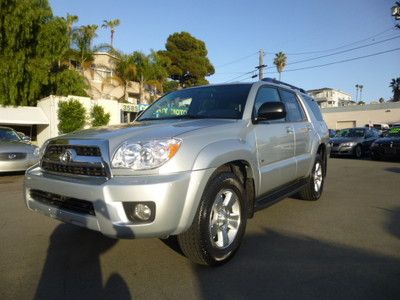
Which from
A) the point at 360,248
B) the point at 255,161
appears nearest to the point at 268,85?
the point at 255,161

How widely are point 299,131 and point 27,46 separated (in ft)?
83.8

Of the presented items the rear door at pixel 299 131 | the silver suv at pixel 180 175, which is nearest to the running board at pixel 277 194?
the silver suv at pixel 180 175

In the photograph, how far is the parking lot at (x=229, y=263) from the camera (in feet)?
10.1

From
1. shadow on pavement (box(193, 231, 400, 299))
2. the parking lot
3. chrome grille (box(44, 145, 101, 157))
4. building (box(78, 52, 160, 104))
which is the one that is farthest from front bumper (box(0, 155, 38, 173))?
building (box(78, 52, 160, 104))

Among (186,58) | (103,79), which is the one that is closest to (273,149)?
(103,79)

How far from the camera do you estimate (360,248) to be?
13.3 feet

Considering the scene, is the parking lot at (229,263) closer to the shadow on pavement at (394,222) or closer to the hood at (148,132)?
the shadow on pavement at (394,222)

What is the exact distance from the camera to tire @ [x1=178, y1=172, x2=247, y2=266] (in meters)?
3.34

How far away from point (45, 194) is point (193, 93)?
7.50ft

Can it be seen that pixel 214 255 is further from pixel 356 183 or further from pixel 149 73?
pixel 149 73

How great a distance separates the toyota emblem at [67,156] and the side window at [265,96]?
80.8 inches

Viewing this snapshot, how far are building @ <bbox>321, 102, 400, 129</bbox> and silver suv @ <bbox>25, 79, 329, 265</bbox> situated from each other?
4508 centimetres

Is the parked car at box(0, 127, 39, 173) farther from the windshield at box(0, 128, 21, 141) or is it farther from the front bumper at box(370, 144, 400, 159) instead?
the front bumper at box(370, 144, 400, 159)

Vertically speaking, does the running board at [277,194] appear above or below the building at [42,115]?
below
